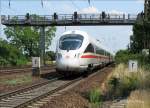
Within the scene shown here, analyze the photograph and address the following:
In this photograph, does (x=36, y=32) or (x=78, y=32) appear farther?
(x=36, y=32)

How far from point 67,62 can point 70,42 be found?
6.07 feet

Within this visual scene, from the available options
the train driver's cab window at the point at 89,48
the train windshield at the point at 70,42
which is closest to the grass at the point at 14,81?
the train windshield at the point at 70,42

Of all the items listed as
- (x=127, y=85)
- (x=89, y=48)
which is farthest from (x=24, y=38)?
(x=127, y=85)

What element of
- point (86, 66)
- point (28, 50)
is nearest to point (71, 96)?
point (86, 66)

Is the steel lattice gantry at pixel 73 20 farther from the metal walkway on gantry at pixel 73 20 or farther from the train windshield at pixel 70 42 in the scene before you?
the train windshield at pixel 70 42

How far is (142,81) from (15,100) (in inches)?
224

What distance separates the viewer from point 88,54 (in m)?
32.8

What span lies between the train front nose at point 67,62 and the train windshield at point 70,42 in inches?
27.1

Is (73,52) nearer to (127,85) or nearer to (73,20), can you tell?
(127,85)

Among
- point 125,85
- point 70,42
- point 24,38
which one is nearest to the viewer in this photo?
point 125,85

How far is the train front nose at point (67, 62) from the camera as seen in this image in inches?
1174

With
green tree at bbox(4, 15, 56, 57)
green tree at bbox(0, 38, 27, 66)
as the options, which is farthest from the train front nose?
green tree at bbox(4, 15, 56, 57)

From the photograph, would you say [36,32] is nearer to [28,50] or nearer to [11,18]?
[28,50]

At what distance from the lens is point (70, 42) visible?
3108cm
